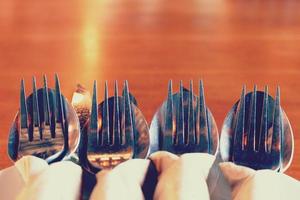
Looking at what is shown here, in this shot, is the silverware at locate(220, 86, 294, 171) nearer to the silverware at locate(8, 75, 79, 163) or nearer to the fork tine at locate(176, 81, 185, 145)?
the fork tine at locate(176, 81, 185, 145)

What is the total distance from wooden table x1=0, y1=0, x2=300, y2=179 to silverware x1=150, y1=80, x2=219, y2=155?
0.10m

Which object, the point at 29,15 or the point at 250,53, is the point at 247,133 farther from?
the point at 29,15

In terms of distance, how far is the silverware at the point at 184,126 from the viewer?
55cm

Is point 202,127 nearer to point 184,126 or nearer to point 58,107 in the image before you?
point 184,126

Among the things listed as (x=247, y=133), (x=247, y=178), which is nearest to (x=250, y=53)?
(x=247, y=133)

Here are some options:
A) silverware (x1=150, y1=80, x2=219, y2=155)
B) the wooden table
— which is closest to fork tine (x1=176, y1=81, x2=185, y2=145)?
silverware (x1=150, y1=80, x2=219, y2=155)

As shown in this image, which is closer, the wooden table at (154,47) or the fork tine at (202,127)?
the fork tine at (202,127)

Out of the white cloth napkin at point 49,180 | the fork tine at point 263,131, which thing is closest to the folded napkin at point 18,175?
the white cloth napkin at point 49,180

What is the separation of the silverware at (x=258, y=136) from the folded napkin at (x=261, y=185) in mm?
73

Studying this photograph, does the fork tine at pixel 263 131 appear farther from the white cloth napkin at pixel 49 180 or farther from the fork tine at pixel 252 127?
the white cloth napkin at pixel 49 180

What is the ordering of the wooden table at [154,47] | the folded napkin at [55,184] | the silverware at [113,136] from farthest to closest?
the wooden table at [154,47], the silverware at [113,136], the folded napkin at [55,184]

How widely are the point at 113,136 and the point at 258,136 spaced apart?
0.46 ft

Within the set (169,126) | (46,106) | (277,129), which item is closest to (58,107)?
(46,106)

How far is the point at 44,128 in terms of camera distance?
549mm
